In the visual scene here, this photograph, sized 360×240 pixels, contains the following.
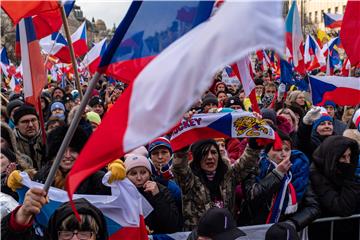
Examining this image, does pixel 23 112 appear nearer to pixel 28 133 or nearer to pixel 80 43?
pixel 28 133

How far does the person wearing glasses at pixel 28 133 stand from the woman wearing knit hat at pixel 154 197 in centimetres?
167

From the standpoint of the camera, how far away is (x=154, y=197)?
168 inches

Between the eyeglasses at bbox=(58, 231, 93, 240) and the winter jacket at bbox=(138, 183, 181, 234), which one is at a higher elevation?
the eyeglasses at bbox=(58, 231, 93, 240)

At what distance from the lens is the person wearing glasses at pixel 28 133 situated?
576 cm

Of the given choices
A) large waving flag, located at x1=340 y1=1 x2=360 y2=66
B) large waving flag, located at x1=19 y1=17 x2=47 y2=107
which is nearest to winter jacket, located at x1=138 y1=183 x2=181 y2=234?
large waving flag, located at x1=19 y1=17 x2=47 y2=107

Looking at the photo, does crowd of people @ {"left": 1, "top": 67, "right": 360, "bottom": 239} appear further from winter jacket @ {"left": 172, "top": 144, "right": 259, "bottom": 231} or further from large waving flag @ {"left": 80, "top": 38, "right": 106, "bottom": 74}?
large waving flag @ {"left": 80, "top": 38, "right": 106, "bottom": 74}

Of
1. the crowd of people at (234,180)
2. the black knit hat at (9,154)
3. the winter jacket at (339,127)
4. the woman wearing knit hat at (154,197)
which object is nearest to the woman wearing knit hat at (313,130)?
the winter jacket at (339,127)

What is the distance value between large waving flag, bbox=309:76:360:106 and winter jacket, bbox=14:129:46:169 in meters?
3.08

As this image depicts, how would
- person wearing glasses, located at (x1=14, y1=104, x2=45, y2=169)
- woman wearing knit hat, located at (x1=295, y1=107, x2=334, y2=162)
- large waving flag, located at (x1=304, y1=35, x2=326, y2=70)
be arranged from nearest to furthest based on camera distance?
person wearing glasses, located at (x1=14, y1=104, x2=45, y2=169), woman wearing knit hat, located at (x1=295, y1=107, x2=334, y2=162), large waving flag, located at (x1=304, y1=35, x2=326, y2=70)

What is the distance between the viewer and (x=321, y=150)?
15.7 feet

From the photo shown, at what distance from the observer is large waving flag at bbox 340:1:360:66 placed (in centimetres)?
603

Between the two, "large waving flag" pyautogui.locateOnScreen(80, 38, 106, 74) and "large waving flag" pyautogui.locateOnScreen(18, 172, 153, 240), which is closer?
"large waving flag" pyautogui.locateOnScreen(18, 172, 153, 240)

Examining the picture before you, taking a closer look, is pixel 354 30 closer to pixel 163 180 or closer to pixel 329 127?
pixel 329 127

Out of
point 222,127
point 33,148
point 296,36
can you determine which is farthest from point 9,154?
point 296,36
